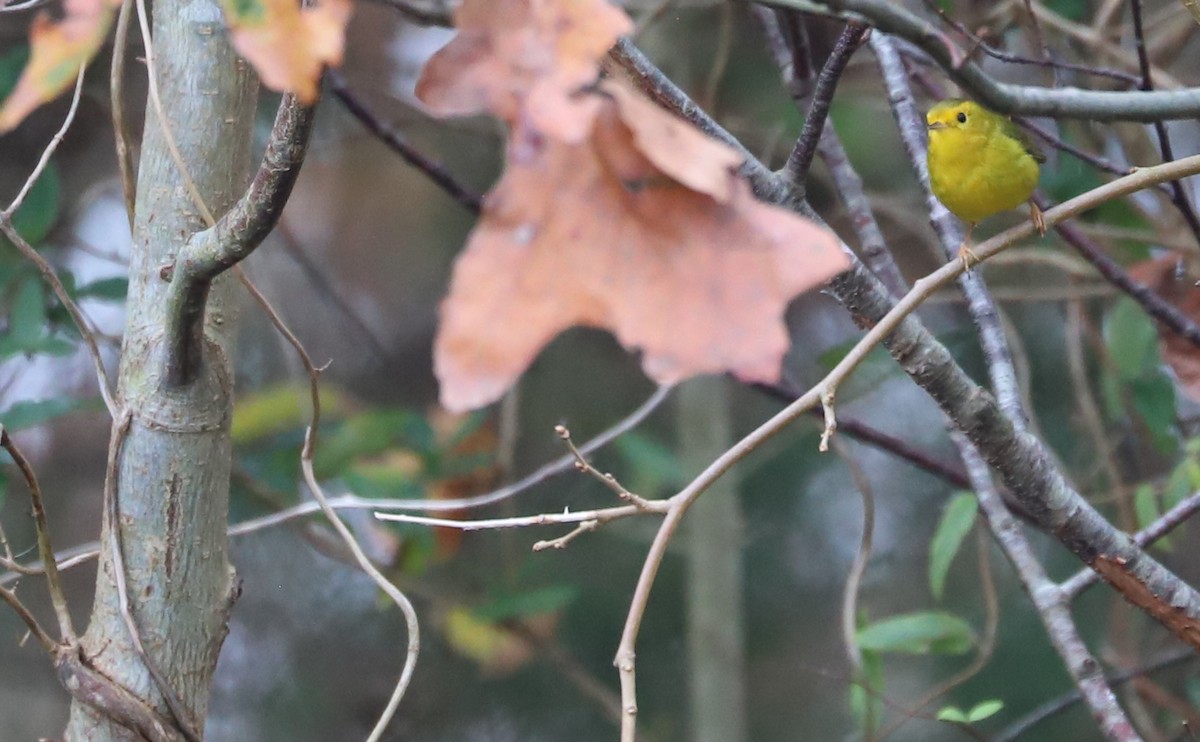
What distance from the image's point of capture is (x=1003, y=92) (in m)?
0.35

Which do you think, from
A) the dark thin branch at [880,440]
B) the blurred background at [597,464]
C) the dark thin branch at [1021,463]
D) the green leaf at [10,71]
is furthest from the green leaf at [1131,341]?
the green leaf at [10,71]

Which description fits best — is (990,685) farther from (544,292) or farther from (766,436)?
(544,292)

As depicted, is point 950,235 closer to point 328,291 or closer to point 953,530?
point 953,530

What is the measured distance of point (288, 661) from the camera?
5.84 feet

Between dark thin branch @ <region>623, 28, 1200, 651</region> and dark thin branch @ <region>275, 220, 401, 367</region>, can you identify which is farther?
dark thin branch @ <region>275, 220, 401, 367</region>

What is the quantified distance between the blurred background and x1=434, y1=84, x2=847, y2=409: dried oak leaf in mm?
1212

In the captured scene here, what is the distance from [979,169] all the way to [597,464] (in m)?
1.03

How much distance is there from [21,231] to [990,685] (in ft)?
5.38

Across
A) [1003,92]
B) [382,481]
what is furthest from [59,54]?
[382,481]

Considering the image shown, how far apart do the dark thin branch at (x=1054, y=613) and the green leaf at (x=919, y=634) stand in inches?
8.1

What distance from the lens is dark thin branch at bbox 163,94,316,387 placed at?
479 millimetres

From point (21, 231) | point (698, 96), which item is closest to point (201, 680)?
point (21, 231)

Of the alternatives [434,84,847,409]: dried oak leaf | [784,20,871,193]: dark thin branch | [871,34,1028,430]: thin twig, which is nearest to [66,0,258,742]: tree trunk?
[784,20,871,193]: dark thin branch

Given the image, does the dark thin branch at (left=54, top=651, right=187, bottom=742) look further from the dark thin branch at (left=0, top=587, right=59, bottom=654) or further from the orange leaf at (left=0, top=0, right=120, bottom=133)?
the orange leaf at (left=0, top=0, right=120, bottom=133)
